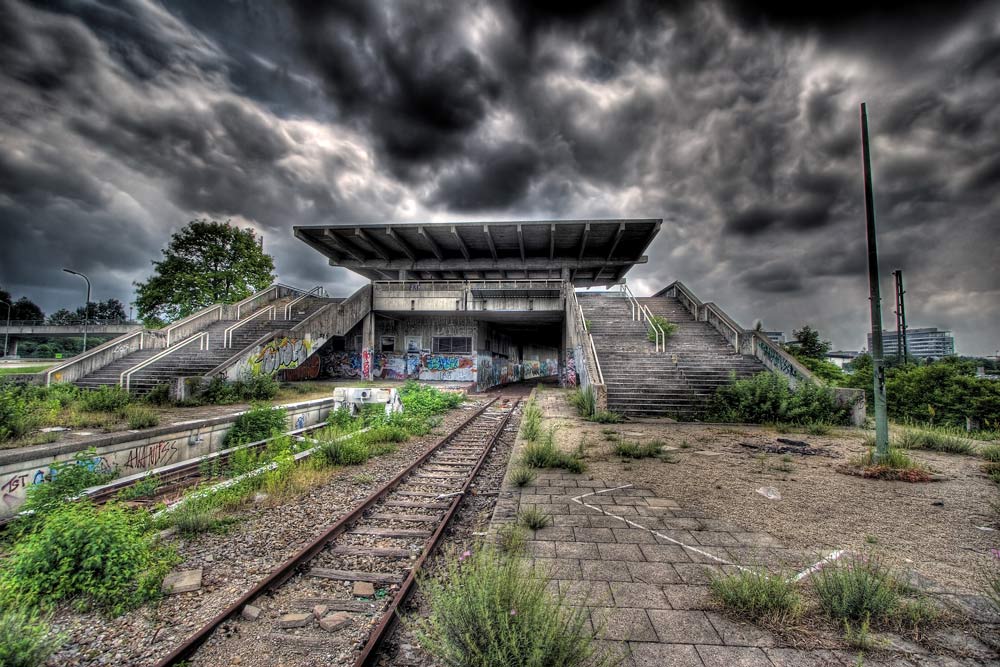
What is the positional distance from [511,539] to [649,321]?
16.9 meters

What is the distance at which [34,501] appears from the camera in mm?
4965

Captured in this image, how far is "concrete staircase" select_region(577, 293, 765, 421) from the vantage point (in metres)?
13.2

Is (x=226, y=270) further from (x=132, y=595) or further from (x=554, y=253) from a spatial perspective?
(x=132, y=595)

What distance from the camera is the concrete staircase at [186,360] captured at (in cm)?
1464

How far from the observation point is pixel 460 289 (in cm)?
2527

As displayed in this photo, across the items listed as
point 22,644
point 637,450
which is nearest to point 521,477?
point 637,450

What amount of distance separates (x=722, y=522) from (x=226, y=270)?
30.9m

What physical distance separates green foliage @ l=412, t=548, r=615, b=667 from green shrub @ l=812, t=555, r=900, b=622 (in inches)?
71.2

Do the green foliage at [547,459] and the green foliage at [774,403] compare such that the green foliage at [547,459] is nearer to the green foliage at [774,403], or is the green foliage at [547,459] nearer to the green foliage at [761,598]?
the green foliage at [761,598]

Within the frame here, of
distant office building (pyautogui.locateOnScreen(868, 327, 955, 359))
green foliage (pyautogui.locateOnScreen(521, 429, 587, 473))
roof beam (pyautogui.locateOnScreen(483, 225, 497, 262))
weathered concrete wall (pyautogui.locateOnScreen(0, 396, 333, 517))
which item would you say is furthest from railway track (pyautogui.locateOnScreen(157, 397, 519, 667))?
distant office building (pyautogui.locateOnScreen(868, 327, 955, 359))

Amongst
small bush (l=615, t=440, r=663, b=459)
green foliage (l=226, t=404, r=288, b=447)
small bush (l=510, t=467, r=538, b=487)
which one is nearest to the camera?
small bush (l=510, t=467, r=538, b=487)

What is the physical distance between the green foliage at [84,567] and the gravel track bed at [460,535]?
2310 mm

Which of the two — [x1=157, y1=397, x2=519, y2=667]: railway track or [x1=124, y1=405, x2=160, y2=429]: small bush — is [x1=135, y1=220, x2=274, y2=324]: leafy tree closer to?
[x1=124, y1=405, x2=160, y2=429]: small bush

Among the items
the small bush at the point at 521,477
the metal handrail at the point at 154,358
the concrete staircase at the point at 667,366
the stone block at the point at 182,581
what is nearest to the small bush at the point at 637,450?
the small bush at the point at 521,477
